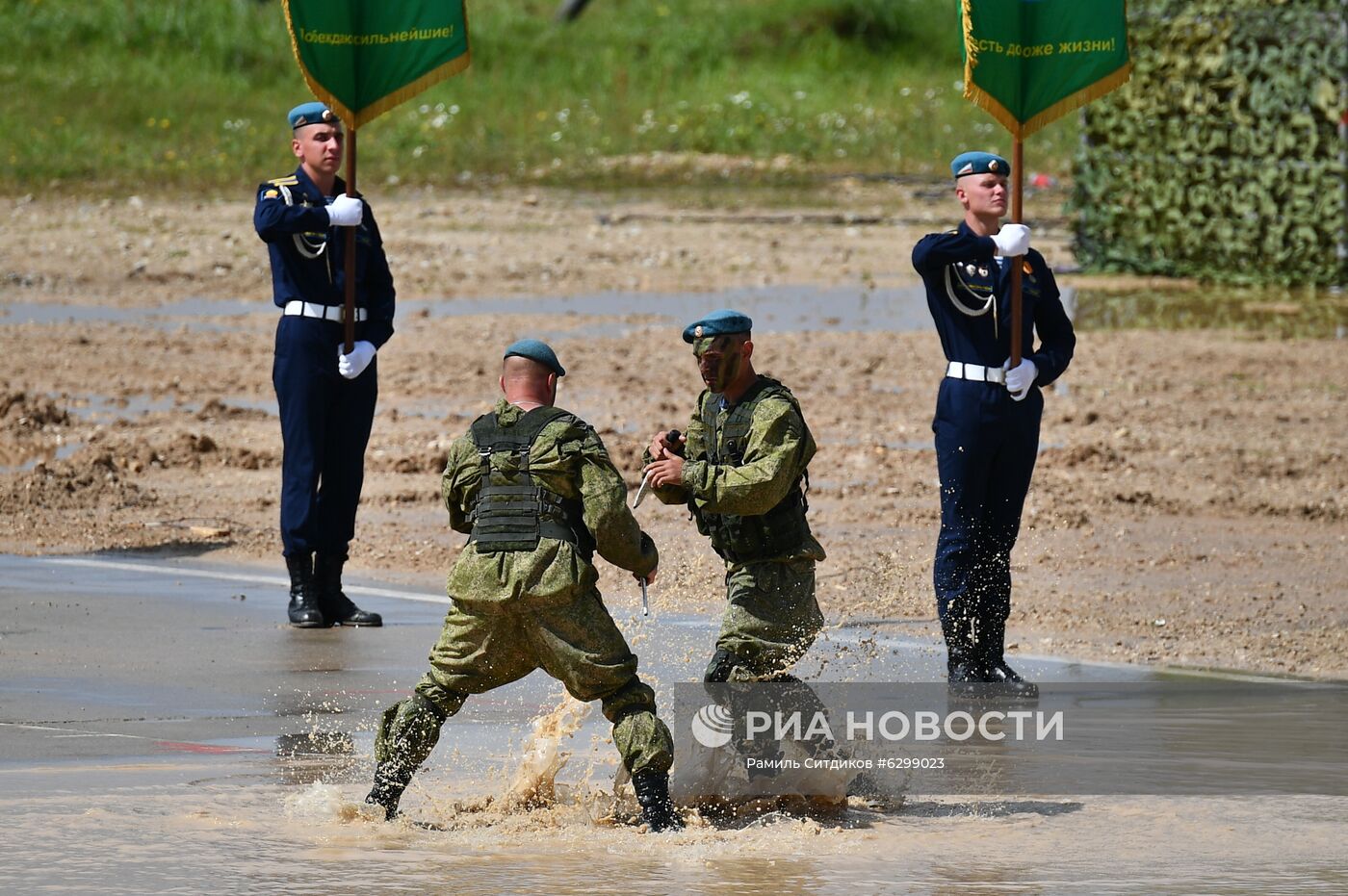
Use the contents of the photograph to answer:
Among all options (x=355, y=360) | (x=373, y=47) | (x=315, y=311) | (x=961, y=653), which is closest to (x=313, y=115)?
(x=373, y=47)

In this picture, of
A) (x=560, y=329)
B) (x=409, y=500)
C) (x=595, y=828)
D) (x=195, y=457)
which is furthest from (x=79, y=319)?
(x=595, y=828)

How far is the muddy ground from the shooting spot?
36.2 ft

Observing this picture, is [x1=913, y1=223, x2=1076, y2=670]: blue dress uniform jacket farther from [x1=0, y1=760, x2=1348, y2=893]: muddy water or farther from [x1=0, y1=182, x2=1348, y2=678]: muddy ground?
[x1=0, y1=760, x2=1348, y2=893]: muddy water

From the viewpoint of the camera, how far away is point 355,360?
393 inches

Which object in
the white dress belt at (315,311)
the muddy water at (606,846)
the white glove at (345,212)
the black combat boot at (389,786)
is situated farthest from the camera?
the white dress belt at (315,311)

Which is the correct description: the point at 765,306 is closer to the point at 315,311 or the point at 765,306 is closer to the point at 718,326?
the point at 315,311

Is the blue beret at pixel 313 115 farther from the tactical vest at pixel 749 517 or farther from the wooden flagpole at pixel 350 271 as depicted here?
the tactical vest at pixel 749 517

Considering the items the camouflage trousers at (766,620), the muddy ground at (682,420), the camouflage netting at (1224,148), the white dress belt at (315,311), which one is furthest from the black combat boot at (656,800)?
the camouflage netting at (1224,148)

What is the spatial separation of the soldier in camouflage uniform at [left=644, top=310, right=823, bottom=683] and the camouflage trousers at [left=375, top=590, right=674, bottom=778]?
1.66ft

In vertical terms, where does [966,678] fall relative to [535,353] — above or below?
below

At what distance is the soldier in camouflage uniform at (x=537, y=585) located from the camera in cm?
658

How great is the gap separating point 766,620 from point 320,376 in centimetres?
358

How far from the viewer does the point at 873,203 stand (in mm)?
28500

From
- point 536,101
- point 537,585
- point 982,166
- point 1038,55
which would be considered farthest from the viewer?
point 536,101
